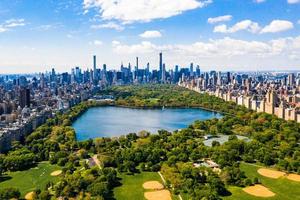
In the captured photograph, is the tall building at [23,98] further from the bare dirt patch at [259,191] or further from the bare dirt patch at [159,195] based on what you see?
the bare dirt patch at [259,191]

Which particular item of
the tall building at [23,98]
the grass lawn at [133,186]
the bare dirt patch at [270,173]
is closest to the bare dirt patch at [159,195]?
the grass lawn at [133,186]

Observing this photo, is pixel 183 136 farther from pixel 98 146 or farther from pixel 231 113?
pixel 231 113

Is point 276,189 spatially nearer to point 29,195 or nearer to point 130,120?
point 29,195

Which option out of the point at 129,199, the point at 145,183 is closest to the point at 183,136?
the point at 145,183

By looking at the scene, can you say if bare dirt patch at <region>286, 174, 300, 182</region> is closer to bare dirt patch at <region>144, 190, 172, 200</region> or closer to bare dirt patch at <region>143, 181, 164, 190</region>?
bare dirt patch at <region>144, 190, 172, 200</region>

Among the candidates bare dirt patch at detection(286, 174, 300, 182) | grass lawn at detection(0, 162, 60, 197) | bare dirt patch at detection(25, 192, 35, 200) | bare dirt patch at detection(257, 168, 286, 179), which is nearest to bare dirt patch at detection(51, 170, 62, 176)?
grass lawn at detection(0, 162, 60, 197)

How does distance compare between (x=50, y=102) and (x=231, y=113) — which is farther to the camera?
(x=50, y=102)
